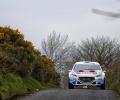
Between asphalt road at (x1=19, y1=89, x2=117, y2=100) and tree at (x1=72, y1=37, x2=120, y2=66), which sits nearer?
asphalt road at (x1=19, y1=89, x2=117, y2=100)

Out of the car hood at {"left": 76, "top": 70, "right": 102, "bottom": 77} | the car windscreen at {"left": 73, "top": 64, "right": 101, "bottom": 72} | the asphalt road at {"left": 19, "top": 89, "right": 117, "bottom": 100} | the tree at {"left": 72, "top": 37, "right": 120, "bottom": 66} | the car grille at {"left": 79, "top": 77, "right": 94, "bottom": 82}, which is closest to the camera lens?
the asphalt road at {"left": 19, "top": 89, "right": 117, "bottom": 100}

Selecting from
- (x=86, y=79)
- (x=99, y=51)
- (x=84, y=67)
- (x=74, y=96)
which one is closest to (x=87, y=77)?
(x=86, y=79)

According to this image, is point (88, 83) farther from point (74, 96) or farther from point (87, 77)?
point (74, 96)

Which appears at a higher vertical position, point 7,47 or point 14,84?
point 7,47

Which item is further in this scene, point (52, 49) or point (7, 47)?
point (52, 49)

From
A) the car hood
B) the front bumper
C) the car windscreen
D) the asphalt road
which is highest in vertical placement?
the car windscreen

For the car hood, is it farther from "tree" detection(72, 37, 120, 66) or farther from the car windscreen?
"tree" detection(72, 37, 120, 66)

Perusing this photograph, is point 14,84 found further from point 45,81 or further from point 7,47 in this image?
point 45,81

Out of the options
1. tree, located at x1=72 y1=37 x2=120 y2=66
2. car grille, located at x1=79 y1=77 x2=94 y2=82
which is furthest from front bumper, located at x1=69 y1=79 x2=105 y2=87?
tree, located at x1=72 y1=37 x2=120 y2=66

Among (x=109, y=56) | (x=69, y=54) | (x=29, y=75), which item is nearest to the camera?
(x=29, y=75)

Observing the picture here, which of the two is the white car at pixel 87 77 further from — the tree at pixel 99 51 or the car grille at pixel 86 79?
the tree at pixel 99 51

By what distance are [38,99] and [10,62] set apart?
6.88 metres

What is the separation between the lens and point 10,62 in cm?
2562

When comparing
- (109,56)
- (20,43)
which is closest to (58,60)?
(109,56)
